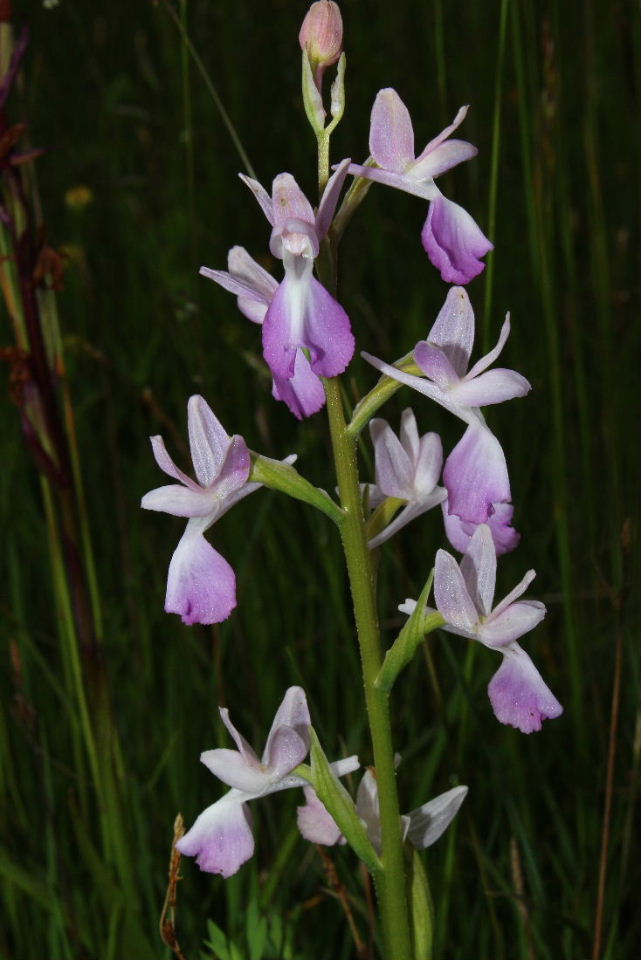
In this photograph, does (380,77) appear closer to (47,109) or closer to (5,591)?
(47,109)

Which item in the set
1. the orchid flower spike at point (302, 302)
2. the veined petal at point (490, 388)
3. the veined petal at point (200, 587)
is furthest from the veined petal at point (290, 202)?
the veined petal at point (200, 587)

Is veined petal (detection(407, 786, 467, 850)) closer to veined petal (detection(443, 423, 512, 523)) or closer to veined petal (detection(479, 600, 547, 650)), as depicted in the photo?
veined petal (detection(479, 600, 547, 650))

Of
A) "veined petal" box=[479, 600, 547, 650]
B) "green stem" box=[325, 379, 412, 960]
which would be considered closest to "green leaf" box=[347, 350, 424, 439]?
"green stem" box=[325, 379, 412, 960]

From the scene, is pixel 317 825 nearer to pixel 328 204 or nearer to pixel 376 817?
pixel 376 817

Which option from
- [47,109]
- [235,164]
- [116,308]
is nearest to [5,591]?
[116,308]

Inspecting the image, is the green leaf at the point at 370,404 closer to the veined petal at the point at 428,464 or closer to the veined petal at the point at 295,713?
the veined petal at the point at 428,464

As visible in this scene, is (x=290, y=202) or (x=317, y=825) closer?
(x=290, y=202)

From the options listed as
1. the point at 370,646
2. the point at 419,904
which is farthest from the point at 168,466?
the point at 419,904
